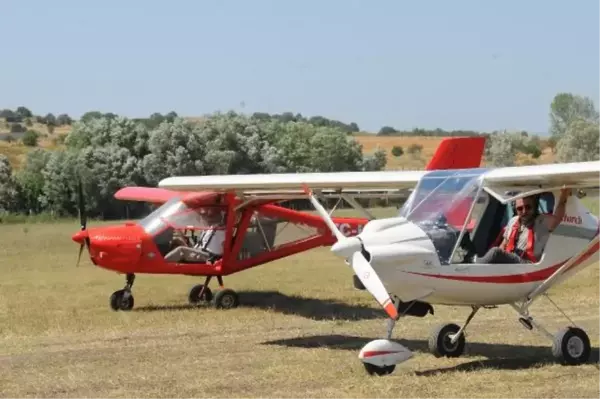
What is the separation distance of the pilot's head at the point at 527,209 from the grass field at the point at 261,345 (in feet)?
4.96

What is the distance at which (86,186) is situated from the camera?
5234 centimetres

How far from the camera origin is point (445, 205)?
10.0m

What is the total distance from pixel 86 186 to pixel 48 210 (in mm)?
4576

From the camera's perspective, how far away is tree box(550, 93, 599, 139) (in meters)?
95.4

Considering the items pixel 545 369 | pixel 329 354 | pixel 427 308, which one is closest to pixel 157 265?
pixel 329 354

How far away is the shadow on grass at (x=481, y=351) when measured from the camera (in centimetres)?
1012

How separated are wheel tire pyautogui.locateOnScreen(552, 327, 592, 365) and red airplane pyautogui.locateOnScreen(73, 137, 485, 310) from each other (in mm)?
6321

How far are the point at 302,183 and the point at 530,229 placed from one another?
12.1 ft

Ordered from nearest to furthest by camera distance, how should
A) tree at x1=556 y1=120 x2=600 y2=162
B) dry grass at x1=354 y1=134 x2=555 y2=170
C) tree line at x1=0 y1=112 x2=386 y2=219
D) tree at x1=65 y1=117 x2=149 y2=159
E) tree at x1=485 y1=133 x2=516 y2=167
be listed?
tree line at x1=0 y1=112 x2=386 y2=219
tree at x1=65 y1=117 x2=149 y2=159
tree at x1=556 y1=120 x2=600 y2=162
tree at x1=485 y1=133 x2=516 y2=167
dry grass at x1=354 y1=134 x2=555 y2=170

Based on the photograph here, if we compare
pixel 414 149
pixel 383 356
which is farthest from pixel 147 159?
pixel 383 356

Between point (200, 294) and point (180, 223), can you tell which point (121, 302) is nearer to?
point (200, 294)

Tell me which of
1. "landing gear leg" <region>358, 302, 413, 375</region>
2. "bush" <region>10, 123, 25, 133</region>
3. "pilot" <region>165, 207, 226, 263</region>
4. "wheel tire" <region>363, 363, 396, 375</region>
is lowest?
"wheel tire" <region>363, 363, 396, 375</region>

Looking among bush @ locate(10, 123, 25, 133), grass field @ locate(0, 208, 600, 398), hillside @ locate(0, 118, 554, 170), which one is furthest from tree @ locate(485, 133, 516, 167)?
bush @ locate(10, 123, 25, 133)

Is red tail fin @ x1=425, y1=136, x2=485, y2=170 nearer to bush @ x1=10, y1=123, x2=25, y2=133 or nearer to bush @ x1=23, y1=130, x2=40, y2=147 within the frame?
bush @ x1=23, y1=130, x2=40, y2=147
